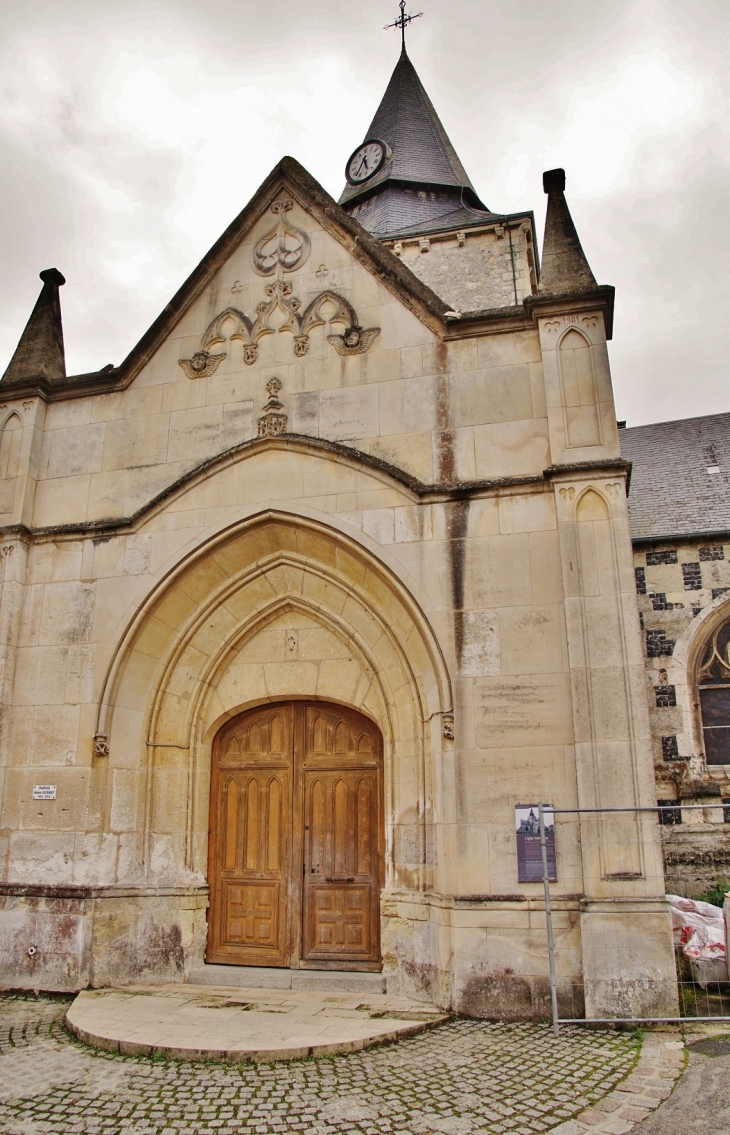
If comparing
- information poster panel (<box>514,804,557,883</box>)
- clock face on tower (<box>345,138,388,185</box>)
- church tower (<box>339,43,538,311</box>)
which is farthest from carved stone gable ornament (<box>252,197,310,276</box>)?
clock face on tower (<box>345,138,388,185</box>)

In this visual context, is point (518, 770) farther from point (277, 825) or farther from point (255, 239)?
point (255, 239)

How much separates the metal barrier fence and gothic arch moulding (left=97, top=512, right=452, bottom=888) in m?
1.29

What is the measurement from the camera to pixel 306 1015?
5883mm

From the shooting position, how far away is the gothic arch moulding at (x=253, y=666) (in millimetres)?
7125

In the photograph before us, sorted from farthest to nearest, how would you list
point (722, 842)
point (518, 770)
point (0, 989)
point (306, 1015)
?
point (722, 842) < point (0, 989) < point (518, 770) < point (306, 1015)

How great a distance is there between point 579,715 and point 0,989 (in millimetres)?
5365

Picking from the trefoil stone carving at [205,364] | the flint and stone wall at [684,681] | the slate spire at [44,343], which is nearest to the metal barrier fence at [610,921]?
the flint and stone wall at [684,681]

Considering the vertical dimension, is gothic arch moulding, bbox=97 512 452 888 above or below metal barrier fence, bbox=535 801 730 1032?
above

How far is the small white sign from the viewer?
7406mm

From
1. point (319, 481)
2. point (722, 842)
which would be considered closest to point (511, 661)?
point (319, 481)

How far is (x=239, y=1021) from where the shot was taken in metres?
5.75

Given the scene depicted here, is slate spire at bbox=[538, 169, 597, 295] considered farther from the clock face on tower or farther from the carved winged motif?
the clock face on tower

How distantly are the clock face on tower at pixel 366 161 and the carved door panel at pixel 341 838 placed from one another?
15.0 meters

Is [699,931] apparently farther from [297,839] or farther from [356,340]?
[356,340]
